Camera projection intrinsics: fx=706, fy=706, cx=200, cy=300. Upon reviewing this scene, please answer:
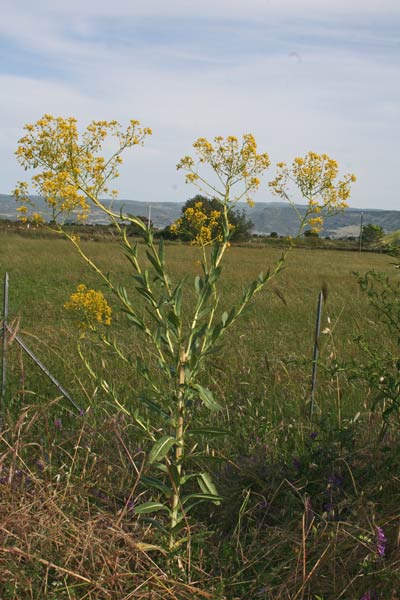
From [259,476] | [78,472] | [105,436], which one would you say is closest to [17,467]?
[78,472]

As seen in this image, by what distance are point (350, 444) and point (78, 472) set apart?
1.58m

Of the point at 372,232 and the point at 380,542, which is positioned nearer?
the point at 380,542

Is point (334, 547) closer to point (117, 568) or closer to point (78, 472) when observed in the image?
point (117, 568)

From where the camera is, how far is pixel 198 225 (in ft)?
12.3

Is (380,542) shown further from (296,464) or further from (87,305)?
(87,305)

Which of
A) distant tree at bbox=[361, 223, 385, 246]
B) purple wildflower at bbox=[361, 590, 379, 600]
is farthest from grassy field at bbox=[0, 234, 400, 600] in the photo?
distant tree at bbox=[361, 223, 385, 246]

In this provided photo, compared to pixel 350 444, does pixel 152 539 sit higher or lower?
lower

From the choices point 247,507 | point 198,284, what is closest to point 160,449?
point 198,284

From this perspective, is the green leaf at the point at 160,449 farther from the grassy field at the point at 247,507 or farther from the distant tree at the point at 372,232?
the distant tree at the point at 372,232

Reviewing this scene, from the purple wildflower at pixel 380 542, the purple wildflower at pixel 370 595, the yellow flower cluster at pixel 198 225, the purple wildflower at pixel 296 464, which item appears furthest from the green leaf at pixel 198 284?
the purple wildflower at pixel 370 595

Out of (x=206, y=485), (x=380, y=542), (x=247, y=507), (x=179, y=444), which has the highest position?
(x=179, y=444)

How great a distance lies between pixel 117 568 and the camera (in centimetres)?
309

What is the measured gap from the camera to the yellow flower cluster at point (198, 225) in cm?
368

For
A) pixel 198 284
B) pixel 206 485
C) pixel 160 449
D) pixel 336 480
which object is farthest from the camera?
pixel 336 480
